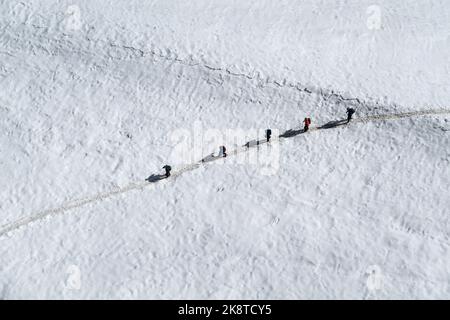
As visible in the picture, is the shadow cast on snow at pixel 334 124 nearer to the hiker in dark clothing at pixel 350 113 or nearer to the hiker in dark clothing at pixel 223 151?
the hiker in dark clothing at pixel 350 113

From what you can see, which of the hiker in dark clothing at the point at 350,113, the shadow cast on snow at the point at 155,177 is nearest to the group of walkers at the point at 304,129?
the hiker in dark clothing at the point at 350,113

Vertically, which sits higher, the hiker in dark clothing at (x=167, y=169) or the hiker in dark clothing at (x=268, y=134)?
the hiker in dark clothing at (x=268, y=134)

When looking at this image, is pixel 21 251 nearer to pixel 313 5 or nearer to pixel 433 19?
pixel 313 5

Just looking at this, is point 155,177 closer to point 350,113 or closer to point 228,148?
point 228,148

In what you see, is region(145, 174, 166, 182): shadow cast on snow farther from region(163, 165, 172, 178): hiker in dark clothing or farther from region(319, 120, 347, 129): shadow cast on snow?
region(319, 120, 347, 129): shadow cast on snow

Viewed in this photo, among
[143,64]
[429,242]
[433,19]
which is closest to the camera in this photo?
[429,242]

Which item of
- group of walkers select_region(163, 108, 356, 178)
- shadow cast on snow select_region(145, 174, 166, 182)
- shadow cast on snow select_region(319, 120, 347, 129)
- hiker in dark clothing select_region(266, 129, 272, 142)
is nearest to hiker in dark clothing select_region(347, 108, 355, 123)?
group of walkers select_region(163, 108, 356, 178)

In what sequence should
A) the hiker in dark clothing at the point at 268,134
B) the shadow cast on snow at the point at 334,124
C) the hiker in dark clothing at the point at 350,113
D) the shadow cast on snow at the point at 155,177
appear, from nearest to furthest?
the shadow cast on snow at the point at 155,177 → the hiker in dark clothing at the point at 268,134 → the hiker in dark clothing at the point at 350,113 → the shadow cast on snow at the point at 334,124

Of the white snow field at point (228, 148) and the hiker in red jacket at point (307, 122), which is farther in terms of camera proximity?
the hiker in red jacket at point (307, 122)
